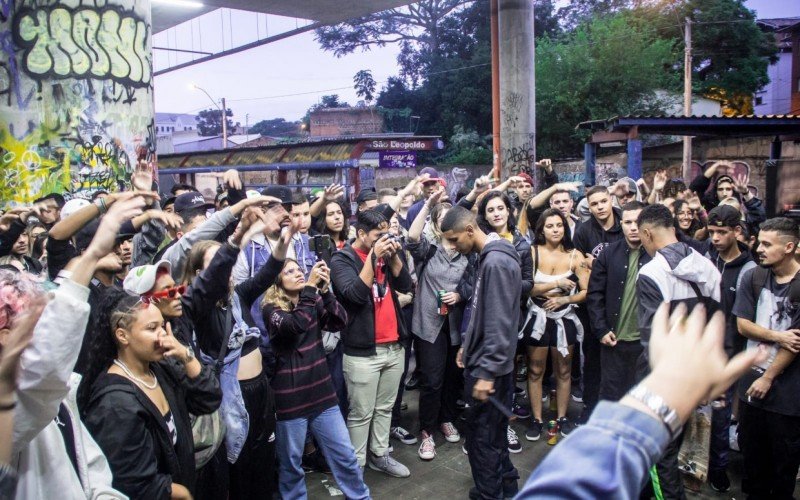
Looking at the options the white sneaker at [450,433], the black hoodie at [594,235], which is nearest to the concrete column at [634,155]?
the black hoodie at [594,235]


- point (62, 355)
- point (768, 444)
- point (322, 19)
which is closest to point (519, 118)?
point (322, 19)

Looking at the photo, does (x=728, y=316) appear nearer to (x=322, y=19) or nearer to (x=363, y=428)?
(x=363, y=428)

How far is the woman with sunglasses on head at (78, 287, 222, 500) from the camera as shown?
259 centimetres

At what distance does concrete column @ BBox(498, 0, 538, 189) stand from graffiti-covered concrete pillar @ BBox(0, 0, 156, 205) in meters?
7.20

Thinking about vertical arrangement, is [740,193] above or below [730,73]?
below

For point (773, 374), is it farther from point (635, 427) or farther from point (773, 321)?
point (635, 427)

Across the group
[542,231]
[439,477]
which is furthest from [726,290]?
[439,477]

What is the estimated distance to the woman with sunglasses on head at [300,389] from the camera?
4168 mm

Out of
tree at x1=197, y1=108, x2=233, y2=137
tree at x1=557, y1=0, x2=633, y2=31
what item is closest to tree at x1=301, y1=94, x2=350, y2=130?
tree at x1=557, y1=0, x2=633, y2=31

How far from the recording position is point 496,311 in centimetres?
418

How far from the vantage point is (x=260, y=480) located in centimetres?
400

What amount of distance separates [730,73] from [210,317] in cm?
3651

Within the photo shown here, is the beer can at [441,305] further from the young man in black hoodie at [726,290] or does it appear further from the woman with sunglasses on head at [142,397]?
the woman with sunglasses on head at [142,397]

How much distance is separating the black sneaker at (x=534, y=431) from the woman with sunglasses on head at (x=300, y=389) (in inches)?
78.6
